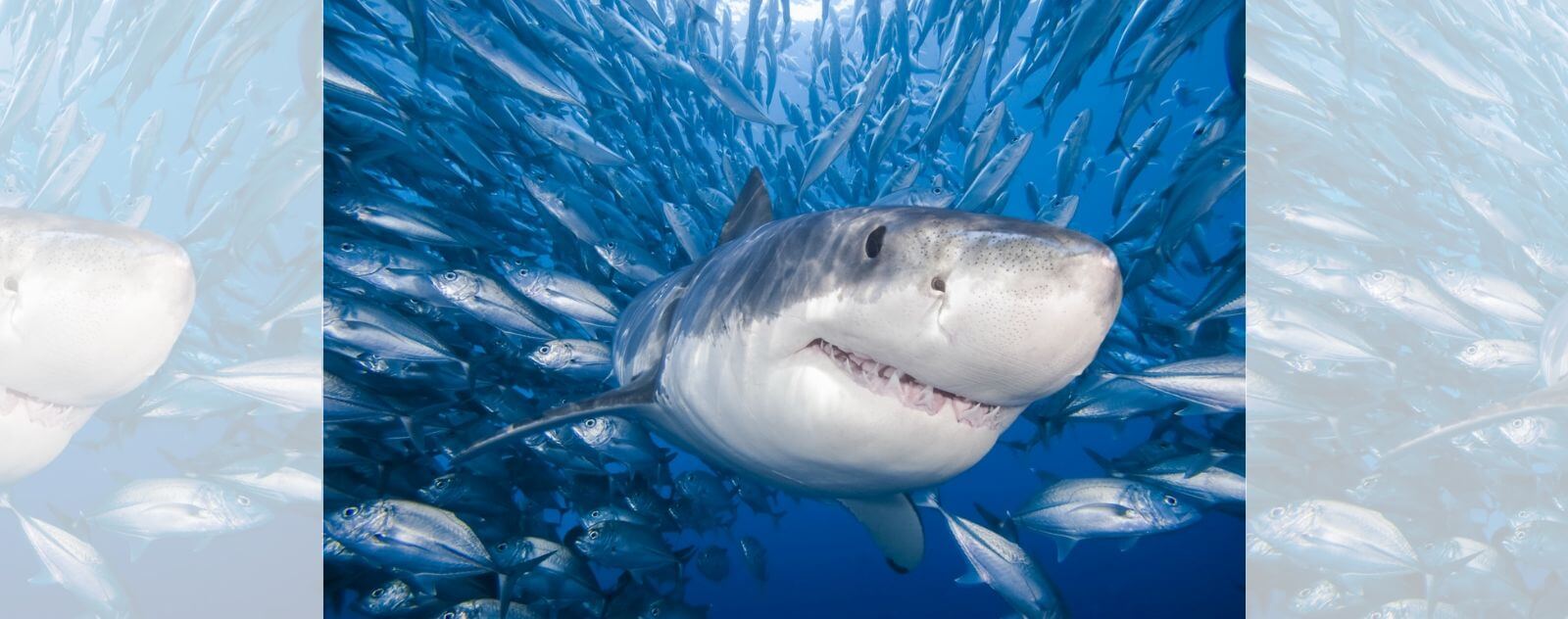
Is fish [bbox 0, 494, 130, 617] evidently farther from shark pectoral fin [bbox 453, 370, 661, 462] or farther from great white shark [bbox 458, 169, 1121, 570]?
great white shark [bbox 458, 169, 1121, 570]

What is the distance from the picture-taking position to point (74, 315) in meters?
1.83

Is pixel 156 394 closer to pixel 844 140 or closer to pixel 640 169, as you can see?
pixel 640 169

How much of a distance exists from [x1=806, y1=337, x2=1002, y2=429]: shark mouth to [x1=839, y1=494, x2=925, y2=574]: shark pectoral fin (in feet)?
4.15

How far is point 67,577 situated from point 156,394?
36.8 inches

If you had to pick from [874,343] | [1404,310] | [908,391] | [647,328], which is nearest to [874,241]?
[874,343]

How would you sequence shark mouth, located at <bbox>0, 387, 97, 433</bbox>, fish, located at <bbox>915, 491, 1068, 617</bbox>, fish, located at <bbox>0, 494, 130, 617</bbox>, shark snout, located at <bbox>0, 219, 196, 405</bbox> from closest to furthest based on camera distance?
shark snout, located at <bbox>0, 219, 196, 405</bbox>, shark mouth, located at <bbox>0, 387, 97, 433</bbox>, fish, located at <bbox>915, 491, 1068, 617</bbox>, fish, located at <bbox>0, 494, 130, 617</bbox>

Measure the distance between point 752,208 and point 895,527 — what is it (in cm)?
161

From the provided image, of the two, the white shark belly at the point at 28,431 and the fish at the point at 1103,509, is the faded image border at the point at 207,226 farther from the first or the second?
the fish at the point at 1103,509

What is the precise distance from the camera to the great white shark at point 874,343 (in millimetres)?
1281

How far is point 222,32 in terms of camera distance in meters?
4.00

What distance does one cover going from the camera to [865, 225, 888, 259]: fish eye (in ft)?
4.85

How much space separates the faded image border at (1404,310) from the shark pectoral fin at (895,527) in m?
1.91

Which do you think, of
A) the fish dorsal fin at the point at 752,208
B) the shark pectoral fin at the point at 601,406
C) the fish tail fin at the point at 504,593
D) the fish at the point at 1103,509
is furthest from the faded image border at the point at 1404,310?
the fish tail fin at the point at 504,593

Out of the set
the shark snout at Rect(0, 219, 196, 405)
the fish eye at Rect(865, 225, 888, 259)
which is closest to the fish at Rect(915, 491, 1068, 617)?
the fish eye at Rect(865, 225, 888, 259)
